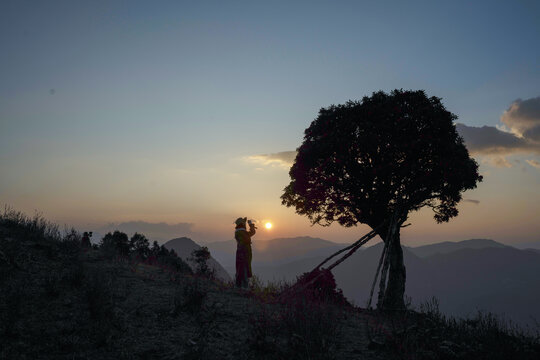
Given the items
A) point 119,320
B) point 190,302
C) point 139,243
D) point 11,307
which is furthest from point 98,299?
point 139,243

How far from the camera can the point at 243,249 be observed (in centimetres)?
1393

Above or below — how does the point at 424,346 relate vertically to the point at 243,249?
below

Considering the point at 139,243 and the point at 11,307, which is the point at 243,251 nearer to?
the point at 11,307

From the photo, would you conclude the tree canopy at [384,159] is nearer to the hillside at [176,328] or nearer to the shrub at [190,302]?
the hillside at [176,328]

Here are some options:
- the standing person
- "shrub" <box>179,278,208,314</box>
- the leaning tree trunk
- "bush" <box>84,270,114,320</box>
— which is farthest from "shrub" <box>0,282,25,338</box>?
the leaning tree trunk

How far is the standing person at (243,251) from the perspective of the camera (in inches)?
535

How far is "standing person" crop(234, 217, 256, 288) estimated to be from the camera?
13586 millimetres

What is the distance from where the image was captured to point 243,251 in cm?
1389

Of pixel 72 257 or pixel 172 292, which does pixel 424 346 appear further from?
pixel 72 257

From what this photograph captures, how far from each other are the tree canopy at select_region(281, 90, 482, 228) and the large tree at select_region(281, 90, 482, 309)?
4 cm

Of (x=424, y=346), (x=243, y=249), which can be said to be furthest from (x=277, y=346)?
(x=243, y=249)

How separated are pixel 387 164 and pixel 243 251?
22.9 ft

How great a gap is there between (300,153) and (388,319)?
25.4 ft

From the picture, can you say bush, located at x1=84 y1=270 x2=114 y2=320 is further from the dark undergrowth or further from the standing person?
the standing person
